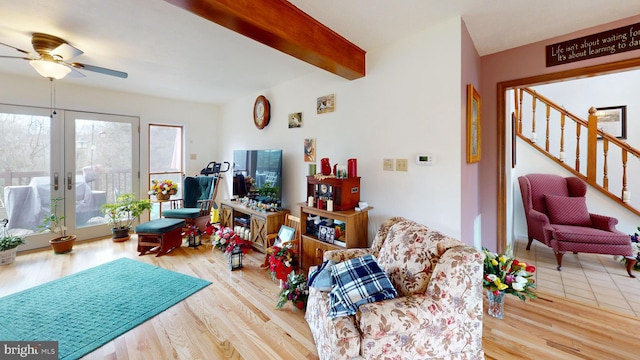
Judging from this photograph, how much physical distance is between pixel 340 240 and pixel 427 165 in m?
1.10

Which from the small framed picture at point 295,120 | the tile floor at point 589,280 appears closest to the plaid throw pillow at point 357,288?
the tile floor at point 589,280

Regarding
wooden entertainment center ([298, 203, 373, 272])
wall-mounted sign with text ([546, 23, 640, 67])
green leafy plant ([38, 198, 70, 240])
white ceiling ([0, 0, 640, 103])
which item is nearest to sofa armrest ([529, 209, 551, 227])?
wall-mounted sign with text ([546, 23, 640, 67])

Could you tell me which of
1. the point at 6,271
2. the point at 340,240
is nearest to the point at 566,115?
the point at 340,240

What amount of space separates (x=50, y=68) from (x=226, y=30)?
68.1 inches

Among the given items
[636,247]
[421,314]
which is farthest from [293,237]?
[636,247]

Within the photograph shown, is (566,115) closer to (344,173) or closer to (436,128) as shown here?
(436,128)

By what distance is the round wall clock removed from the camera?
3.87 m

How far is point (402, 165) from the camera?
2.39 m

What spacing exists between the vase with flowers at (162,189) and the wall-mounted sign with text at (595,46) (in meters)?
5.37

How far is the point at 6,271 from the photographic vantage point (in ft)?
9.48

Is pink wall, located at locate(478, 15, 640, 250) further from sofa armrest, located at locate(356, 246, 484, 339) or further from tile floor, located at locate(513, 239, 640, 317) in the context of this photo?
sofa armrest, located at locate(356, 246, 484, 339)

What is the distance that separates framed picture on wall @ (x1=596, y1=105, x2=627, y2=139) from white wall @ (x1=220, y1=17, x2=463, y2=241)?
12.1ft

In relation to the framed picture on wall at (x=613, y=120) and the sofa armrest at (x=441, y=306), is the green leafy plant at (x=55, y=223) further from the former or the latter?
the framed picture on wall at (x=613, y=120)

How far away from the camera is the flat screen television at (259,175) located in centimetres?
345
